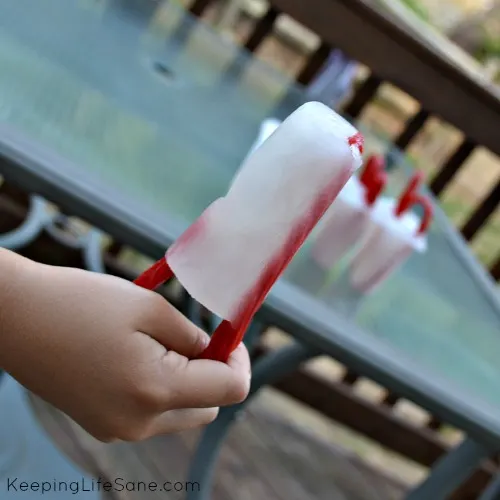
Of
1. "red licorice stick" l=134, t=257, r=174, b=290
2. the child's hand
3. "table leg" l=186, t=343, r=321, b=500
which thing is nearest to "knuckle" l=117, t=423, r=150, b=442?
the child's hand

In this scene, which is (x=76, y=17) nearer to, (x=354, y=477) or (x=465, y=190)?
(x=354, y=477)

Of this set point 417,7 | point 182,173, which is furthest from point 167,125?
point 417,7

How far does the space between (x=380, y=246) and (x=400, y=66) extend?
649 mm

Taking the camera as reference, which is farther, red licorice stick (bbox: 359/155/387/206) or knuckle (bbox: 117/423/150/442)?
red licorice stick (bbox: 359/155/387/206)

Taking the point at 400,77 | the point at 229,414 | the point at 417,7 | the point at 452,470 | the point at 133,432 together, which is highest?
the point at 417,7

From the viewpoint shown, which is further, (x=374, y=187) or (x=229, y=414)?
(x=229, y=414)

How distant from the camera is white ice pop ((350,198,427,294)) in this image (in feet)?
3.29

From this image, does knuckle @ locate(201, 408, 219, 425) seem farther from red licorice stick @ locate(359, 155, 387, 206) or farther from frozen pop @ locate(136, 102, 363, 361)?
red licorice stick @ locate(359, 155, 387, 206)

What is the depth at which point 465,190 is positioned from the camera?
3.87 meters

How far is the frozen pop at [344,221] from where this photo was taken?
3.24ft

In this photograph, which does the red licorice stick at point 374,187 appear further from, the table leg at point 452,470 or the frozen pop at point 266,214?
the frozen pop at point 266,214

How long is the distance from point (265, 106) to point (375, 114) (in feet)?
9.78

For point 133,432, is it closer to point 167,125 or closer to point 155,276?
point 155,276

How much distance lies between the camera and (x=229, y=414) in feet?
3.87
